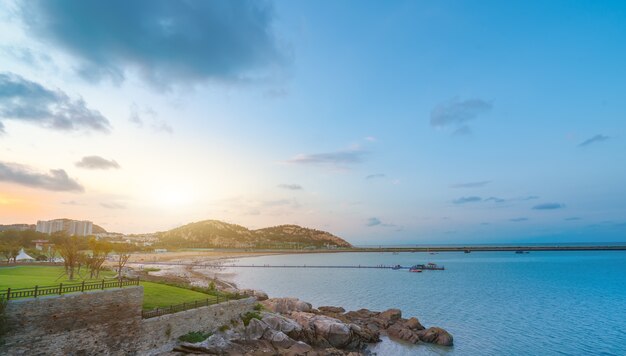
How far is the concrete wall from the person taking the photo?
16.3m

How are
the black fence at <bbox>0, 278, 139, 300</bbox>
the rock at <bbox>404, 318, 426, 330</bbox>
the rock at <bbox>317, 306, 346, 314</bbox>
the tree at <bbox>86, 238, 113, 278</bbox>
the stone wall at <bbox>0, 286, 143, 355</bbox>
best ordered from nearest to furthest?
the stone wall at <bbox>0, 286, 143, 355</bbox>
the black fence at <bbox>0, 278, 139, 300</bbox>
the tree at <bbox>86, 238, 113, 278</bbox>
the rock at <bbox>404, 318, 426, 330</bbox>
the rock at <bbox>317, 306, 346, 314</bbox>

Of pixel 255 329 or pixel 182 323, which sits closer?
pixel 182 323

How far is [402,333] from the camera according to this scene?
108 ft

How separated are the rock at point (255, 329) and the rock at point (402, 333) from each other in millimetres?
13025

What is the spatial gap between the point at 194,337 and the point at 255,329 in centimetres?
539

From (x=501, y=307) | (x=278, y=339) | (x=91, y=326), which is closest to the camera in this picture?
(x=91, y=326)

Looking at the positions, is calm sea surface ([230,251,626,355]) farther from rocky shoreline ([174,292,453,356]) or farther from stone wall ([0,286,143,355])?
stone wall ([0,286,143,355])

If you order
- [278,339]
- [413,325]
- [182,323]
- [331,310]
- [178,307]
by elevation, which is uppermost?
[178,307]

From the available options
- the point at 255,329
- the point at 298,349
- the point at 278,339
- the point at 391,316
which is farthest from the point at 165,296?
the point at 391,316

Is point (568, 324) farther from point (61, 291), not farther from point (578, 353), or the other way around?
point (61, 291)

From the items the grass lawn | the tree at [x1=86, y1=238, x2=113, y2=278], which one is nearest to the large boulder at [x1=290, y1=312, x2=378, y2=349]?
the grass lawn

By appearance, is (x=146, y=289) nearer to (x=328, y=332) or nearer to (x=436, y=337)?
(x=328, y=332)

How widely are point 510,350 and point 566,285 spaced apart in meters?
53.0

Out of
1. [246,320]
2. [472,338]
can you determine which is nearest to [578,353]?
[472,338]
